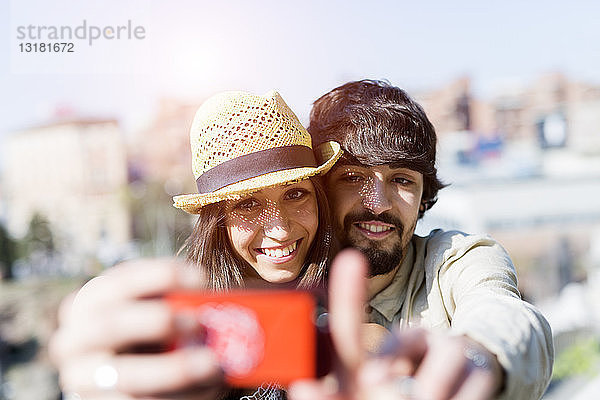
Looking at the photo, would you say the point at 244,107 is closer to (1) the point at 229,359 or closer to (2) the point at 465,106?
(1) the point at 229,359

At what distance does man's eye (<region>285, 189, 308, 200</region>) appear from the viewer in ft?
4.03

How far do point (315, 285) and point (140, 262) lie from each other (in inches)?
26.2

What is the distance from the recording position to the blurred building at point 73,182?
30.1 m

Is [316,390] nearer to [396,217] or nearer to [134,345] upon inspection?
[134,345]

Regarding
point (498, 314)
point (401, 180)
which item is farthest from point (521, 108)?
point (498, 314)

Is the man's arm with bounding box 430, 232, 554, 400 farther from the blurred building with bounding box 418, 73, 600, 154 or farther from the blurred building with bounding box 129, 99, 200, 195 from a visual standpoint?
the blurred building with bounding box 129, 99, 200, 195

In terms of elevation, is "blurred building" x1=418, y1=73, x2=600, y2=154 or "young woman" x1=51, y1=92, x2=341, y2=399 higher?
"blurred building" x1=418, y1=73, x2=600, y2=154

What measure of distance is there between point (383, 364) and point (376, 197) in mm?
761

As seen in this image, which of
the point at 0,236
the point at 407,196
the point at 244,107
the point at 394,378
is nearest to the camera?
the point at 394,378

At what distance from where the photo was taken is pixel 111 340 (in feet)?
1.94

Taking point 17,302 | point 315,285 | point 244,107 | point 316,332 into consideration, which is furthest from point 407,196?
point 17,302

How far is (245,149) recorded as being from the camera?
3.91 feet

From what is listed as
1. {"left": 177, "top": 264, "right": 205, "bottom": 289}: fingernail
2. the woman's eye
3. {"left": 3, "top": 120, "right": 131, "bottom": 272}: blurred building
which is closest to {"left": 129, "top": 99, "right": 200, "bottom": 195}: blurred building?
{"left": 3, "top": 120, "right": 131, "bottom": 272}: blurred building

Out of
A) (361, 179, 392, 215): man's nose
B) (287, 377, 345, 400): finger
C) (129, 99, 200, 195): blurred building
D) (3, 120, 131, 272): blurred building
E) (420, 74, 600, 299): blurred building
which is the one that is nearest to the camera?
(287, 377, 345, 400): finger
